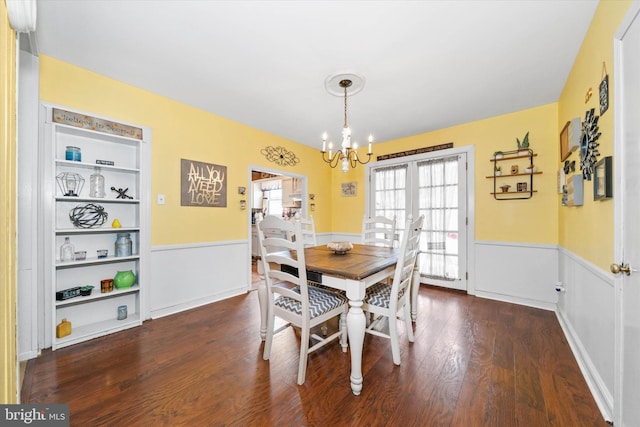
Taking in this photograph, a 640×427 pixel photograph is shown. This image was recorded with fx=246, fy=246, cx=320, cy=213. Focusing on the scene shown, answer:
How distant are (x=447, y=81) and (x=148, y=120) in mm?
3122

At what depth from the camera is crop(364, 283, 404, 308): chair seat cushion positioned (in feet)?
6.21

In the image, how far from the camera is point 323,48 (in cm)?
194

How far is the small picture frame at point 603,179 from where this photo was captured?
4.52 ft

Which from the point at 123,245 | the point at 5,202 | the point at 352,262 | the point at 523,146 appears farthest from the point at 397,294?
the point at 523,146

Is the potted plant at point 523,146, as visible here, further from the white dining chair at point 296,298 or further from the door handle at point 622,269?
the white dining chair at point 296,298

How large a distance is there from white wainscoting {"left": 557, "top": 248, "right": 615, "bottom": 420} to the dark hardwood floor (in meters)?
0.07

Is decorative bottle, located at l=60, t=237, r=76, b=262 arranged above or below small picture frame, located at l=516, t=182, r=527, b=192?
below

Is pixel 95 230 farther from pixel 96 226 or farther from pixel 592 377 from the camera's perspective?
pixel 592 377

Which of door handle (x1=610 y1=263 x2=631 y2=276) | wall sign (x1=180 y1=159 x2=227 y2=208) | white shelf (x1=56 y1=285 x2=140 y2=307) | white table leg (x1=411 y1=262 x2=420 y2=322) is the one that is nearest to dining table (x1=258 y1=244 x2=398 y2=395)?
white table leg (x1=411 y1=262 x2=420 y2=322)

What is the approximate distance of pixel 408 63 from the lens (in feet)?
6.97

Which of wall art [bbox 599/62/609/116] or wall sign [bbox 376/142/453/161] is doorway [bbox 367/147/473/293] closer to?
wall sign [bbox 376/142/453/161]

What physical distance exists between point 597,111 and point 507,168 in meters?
1.72

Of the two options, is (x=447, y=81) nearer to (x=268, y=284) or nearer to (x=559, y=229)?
(x=559, y=229)

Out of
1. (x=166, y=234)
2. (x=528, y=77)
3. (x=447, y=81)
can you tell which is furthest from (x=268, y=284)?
(x=528, y=77)
